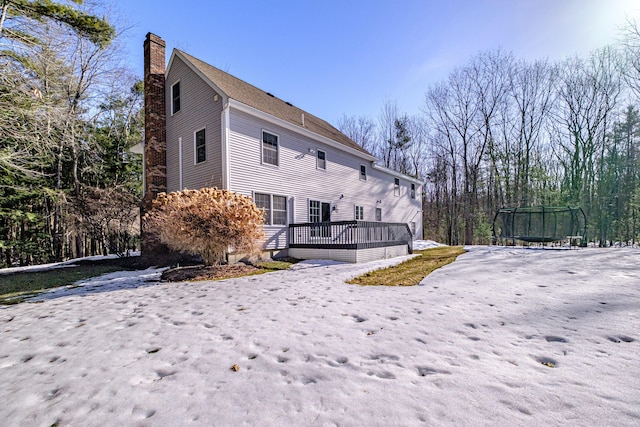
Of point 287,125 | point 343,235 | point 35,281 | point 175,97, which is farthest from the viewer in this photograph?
point 175,97

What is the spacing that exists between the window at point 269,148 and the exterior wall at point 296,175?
194 mm

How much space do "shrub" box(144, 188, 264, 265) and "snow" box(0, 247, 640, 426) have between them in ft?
8.44

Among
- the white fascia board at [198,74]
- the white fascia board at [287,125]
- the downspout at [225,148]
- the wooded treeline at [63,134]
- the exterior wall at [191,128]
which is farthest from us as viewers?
the exterior wall at [191,128]

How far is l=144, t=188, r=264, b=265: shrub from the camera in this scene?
733cm

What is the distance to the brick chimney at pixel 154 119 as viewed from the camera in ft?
37.4

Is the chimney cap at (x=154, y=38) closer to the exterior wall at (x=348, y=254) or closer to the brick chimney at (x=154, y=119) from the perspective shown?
the brick chimney at (x=154, y=119)

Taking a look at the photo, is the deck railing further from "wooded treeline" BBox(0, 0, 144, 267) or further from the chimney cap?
the chimney cap

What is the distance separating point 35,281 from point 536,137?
28.7 metres

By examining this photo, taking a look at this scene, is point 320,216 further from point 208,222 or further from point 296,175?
point 208,222

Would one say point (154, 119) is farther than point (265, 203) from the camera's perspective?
Yes

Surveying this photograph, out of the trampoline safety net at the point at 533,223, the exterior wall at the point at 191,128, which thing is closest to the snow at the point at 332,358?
the exterior wall at the point at 191,128

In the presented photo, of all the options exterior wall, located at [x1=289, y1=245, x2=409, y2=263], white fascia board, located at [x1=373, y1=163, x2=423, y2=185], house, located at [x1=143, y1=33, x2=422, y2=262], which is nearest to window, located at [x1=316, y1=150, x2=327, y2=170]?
house, located at [x1=143, y1=33, x2=422, y2=262]

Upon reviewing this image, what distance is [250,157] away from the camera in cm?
1039

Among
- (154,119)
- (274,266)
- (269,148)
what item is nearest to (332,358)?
(274,266)
